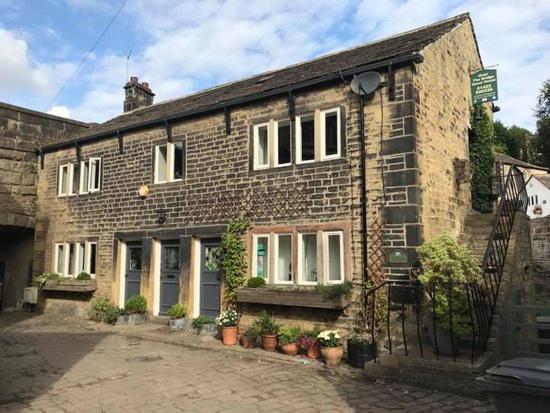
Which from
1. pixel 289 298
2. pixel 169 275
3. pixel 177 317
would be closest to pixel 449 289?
pixel 289 298

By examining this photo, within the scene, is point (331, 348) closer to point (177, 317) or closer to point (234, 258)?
point (234, 258)

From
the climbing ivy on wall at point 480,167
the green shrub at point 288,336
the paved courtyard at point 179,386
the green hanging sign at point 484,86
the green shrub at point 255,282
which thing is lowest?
the paved courtyard at point 179,386

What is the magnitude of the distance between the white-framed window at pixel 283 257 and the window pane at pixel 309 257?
40 cm

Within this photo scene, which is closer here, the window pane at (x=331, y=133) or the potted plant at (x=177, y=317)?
the window pane at (x=331, y=133)

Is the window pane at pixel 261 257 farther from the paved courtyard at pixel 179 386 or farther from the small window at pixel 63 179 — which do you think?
the small window at pixel 63 179

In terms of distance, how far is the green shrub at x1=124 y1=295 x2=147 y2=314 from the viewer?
12742mm

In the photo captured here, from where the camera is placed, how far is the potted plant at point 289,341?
8.95 meters

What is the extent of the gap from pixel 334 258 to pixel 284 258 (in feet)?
4.19

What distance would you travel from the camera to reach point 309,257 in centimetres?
1023

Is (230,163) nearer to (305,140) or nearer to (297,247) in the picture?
(305,140)

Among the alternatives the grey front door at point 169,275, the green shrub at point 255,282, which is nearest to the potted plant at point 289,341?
the green shrub at point 255,282

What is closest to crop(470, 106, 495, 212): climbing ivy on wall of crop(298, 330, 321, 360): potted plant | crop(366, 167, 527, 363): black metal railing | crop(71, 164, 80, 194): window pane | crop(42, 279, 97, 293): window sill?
crop(366, 167, 527, 363): black metal railing

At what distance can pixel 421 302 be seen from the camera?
842cm

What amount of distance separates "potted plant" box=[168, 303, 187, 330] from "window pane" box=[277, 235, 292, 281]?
286 centimetres
